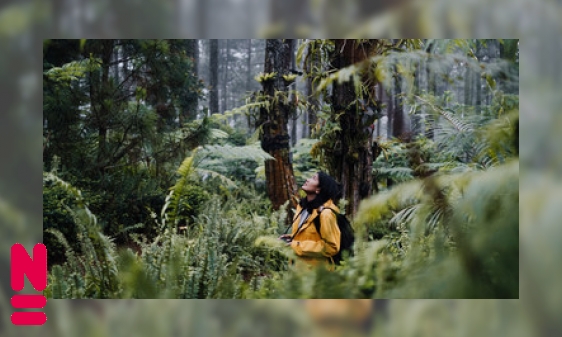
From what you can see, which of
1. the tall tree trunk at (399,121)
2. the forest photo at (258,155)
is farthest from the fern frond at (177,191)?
the tall tree trunk at (399,121)

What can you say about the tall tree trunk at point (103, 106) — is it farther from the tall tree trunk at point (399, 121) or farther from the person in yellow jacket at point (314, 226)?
the tall tree trunk at point (399, 121)

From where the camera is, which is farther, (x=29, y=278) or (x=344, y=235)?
(x=344, y=235)

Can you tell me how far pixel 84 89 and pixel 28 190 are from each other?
2.72 ft

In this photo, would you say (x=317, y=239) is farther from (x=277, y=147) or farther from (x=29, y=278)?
(x=29, y=278)

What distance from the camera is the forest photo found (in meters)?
3.61

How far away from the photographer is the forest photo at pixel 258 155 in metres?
3.61

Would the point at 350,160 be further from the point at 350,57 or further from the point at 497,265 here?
the point at 497,265

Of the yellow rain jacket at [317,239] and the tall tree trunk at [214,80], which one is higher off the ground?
the tall tree trunk at [214,80]

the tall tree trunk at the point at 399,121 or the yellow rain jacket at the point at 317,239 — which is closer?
the yellow rain jacket at the point at 317,239

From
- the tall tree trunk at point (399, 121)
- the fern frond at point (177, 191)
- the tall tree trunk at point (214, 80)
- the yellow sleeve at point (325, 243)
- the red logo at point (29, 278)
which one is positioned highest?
the tall tree trunk at point (214, 80)

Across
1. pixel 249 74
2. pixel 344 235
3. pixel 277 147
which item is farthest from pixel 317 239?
pixel 249 74

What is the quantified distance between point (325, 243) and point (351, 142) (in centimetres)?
82

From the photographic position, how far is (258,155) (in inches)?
162

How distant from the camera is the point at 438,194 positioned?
363 cm
